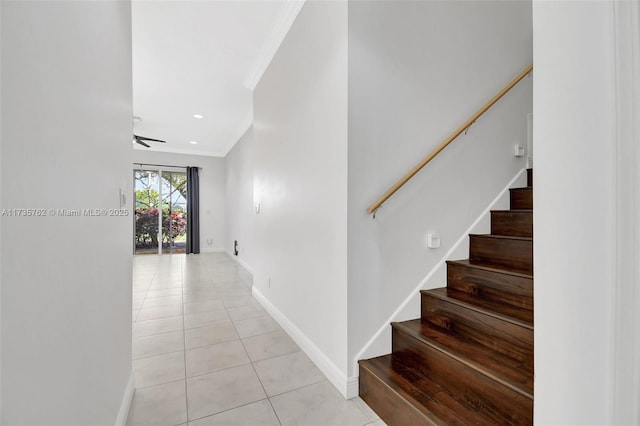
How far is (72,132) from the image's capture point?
2.84 feet

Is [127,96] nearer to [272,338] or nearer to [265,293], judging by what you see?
[272,338]

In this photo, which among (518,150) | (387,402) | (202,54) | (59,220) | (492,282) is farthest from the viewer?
(202,54)

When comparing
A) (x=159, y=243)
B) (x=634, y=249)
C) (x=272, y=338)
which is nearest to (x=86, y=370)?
(x=634, y=249)

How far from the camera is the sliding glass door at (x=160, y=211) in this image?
756cm

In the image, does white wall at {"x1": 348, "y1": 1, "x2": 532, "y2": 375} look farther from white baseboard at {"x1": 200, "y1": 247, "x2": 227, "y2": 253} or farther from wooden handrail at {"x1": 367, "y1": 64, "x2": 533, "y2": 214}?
white baseboard at {"x1": 200, "y1": 247, "x2": 227, "y2": 253}

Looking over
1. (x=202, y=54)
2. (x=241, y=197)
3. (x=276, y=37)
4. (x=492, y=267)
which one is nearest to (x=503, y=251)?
(x=492, y=267)

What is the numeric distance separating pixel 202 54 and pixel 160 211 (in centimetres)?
574

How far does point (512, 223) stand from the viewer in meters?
2.18

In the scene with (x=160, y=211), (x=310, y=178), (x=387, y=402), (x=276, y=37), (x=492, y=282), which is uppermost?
(x=276, y=37)

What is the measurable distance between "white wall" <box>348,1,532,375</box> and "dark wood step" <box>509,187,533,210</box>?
115 millimetres

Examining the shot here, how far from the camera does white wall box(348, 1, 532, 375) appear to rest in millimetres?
1765

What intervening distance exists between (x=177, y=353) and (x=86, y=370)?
1501 millimetres

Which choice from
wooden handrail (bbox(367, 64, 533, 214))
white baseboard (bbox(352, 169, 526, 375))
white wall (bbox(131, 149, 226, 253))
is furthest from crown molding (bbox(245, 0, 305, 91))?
white wall (bbox(131, 149, 226, 253))

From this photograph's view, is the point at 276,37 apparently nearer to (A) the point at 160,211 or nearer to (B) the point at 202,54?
(B) the point at 202,54
